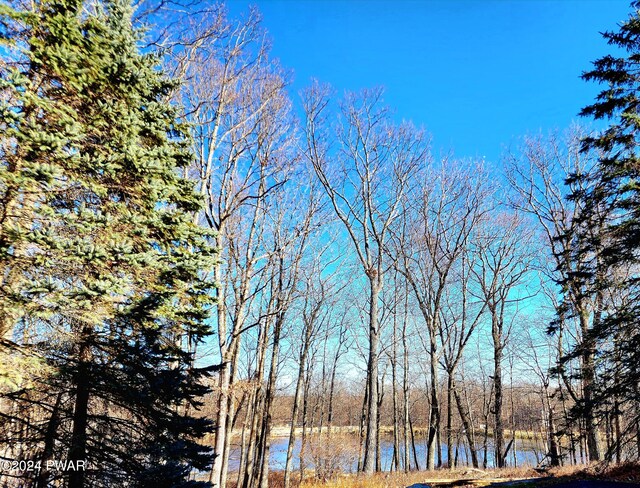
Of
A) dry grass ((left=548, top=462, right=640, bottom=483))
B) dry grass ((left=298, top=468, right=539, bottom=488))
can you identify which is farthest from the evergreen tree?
dry grass ((left=298, top=468, right=539, bottom=488))

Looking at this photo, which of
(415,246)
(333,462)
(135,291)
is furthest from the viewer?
(415,246)

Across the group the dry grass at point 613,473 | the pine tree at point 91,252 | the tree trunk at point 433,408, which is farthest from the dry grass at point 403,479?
the pine tree at point 91,252

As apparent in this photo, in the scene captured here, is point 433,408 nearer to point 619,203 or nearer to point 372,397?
point 372,397

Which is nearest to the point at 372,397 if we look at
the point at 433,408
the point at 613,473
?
the point at 433,408

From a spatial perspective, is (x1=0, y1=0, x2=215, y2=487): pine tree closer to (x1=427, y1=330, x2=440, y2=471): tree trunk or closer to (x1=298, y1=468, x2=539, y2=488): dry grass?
(x1=298, y1=468, x2=539, y2=488): dry grass

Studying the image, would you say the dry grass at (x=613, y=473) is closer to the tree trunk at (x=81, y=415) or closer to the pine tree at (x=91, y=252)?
the pine tree at (x=91, y=252)

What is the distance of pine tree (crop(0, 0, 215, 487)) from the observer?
14.0 ft

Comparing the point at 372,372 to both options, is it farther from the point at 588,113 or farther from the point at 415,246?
the point at 588,113

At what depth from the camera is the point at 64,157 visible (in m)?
4.43

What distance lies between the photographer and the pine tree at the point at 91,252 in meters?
4.28

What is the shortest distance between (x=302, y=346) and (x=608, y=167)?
50.5ft

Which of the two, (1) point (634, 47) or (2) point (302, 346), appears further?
(2) point (302, 346)

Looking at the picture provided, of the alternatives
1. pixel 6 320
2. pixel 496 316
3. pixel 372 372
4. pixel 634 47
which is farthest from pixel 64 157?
pixel 496 316

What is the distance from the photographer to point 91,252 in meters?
4.38
